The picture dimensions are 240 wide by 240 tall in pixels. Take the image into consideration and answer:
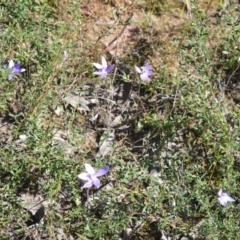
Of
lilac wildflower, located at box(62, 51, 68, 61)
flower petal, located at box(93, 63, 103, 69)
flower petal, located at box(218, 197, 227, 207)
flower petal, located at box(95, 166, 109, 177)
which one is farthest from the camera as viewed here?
flower petal, located at box(93, 63, 103, 69)

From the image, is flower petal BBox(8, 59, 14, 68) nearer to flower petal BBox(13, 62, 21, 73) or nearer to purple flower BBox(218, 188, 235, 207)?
flower petal BBox(13, 62, 21, 73)

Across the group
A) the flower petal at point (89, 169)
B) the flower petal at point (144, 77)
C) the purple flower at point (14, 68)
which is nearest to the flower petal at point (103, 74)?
the flower petal at point (144, 77)

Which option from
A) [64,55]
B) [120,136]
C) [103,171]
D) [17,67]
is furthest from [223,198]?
[17,67]

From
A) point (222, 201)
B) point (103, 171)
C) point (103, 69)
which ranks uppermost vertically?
point (103, 69)

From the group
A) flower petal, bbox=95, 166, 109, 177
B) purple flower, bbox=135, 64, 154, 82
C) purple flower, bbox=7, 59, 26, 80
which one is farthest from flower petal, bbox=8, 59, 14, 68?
flower petal, bbox=95, 166, 109, 177

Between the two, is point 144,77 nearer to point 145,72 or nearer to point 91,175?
point 145,72

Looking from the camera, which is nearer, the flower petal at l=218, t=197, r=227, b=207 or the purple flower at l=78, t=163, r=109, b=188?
the purple flower at l=78, t=163, r=109, b=188

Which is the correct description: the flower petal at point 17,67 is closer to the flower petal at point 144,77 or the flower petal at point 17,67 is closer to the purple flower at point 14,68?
the purple flower at point 14,68

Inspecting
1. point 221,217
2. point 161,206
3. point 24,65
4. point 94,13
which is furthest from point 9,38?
point 221,217

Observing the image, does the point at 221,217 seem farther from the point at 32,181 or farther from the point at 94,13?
the point at 94,13
